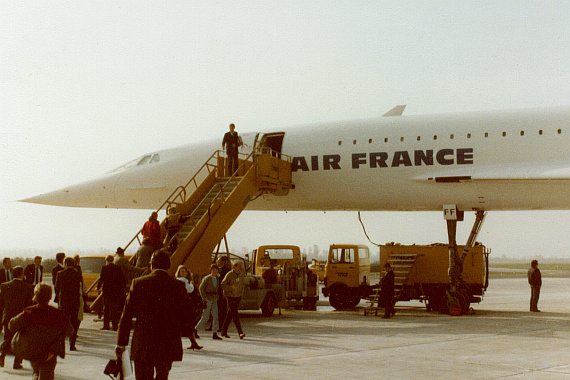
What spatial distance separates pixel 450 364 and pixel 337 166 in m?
9.19

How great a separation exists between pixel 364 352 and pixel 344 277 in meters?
8.67

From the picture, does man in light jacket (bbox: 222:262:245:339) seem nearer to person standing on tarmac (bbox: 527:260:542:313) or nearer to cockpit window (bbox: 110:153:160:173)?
cockpit window (bbox: 110:153:160:173)

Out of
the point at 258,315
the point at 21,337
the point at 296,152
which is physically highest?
the point at 296,152

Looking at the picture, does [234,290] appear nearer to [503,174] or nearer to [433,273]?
[503,174]

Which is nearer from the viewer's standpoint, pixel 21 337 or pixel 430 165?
pixel 21 337

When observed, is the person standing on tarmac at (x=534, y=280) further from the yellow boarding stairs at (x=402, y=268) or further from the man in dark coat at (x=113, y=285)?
the man in dark coat at (x=113, y=285)

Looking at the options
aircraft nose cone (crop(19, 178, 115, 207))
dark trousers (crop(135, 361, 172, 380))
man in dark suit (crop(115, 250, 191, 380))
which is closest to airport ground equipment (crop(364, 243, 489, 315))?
aircraft nose cone (crop(19, 178, 115, 207))

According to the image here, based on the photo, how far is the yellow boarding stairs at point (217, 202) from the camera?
1346 centimetres

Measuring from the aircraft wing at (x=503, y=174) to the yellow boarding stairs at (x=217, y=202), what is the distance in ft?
12.2

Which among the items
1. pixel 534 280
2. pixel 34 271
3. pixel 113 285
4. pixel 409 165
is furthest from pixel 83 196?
pixel 534 280

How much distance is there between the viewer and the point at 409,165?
15914mm

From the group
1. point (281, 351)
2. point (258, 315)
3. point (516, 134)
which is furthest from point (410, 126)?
point (281, 351)

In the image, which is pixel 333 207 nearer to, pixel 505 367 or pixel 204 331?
pixel 204 331

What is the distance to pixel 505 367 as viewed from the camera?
7711 mm
